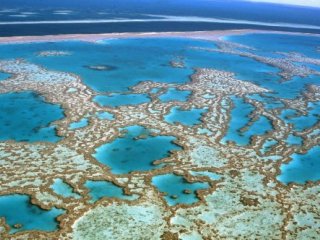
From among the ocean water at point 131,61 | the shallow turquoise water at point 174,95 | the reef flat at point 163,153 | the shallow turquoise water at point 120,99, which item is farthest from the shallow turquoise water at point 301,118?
the shallow turquoise water at point 120,99

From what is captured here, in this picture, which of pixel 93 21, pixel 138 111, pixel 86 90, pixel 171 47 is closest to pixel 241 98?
pixel 138 111

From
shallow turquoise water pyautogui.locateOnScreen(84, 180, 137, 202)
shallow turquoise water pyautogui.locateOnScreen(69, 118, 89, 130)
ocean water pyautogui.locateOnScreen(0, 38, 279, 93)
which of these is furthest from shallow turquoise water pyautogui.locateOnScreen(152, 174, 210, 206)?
ocean water pyautogui.locateOnScreen(0, 38, 279, 93)

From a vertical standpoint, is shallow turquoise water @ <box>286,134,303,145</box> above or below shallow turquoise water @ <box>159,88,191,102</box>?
above

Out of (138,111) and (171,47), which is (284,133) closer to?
(138,111)

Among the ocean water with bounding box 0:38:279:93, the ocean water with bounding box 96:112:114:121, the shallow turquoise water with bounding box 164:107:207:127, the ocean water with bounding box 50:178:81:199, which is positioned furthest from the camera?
the ocean water with bounding box 0:38:279:93

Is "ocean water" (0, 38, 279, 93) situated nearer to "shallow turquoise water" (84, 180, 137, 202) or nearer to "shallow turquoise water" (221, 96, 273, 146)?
"shallow turquoise water" (221, 96, 273, 146)

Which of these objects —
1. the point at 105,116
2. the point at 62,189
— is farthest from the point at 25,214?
the point at 105,116

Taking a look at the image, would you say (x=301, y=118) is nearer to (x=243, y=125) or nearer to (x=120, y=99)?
(x=243, y=125)
